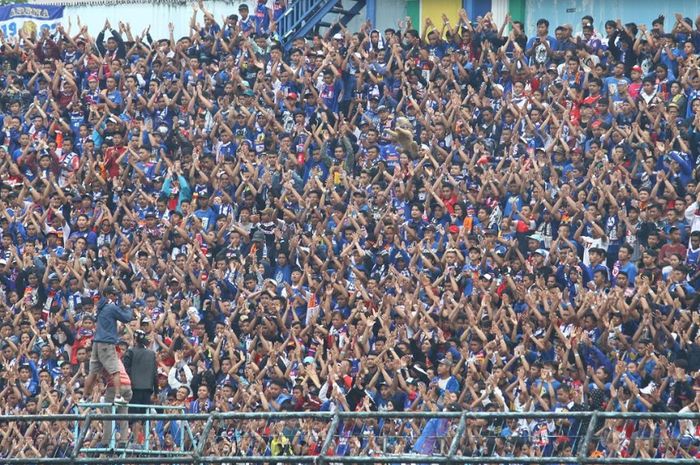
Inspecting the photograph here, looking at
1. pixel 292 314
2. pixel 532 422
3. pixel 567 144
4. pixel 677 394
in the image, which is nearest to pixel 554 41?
pixel 567 144

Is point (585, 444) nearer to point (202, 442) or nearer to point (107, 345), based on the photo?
point (202, 442)

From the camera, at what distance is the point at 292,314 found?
88.3 feet

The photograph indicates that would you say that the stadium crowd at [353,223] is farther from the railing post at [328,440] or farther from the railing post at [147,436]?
the railing post at [328,440]

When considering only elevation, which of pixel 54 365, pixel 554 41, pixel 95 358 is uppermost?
pixel 554 41

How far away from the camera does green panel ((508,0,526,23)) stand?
33.3 m

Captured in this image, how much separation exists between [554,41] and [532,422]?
33.1 feet

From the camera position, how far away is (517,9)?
33.4 m

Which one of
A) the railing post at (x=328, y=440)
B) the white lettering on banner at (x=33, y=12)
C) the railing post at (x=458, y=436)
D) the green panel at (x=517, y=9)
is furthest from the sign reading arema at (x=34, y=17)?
the railing post at (x=458, y=436)

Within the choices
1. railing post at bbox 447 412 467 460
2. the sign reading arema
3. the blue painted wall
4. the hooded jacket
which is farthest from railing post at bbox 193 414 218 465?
the sign reading arema

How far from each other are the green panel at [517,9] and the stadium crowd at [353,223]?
1037mm

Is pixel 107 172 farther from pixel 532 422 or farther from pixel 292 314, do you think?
pixel 532 422

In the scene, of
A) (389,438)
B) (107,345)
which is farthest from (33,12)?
(389,438)

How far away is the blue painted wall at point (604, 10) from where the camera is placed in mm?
31609

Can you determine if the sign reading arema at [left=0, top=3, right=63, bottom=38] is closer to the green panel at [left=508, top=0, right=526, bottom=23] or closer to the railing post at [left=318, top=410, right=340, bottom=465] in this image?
the green panel at [left=508, top=0, right=526, bottom=23]
